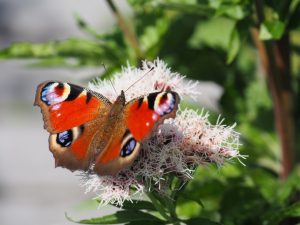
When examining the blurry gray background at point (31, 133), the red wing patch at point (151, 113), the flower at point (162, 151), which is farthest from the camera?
the blurry gray background at point (31, 133)

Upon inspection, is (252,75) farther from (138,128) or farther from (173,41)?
(138,128)

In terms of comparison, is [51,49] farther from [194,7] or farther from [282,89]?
[282,89]

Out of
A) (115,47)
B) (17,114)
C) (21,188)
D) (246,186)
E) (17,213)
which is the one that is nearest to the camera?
(246,186)

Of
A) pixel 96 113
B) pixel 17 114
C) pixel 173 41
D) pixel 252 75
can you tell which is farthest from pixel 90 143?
pixel 17 114

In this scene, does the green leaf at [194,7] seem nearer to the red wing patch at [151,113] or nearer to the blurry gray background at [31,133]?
the red wing patch at [151,113]

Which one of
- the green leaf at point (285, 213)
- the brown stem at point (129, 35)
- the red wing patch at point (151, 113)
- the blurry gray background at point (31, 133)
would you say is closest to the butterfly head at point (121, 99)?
the red wing patch at point (151, 113)

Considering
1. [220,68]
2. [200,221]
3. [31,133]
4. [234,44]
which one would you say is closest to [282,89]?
[234,44]

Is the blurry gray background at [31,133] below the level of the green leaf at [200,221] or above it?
below
